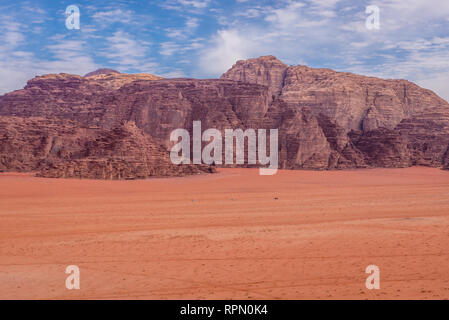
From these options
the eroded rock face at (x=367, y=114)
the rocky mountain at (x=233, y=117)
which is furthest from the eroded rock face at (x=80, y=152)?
the eroded rock face at (x=367, y=114)

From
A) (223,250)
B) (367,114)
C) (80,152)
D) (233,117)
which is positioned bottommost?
(223,250)

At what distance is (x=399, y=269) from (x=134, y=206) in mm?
12913

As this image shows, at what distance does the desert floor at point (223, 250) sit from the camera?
7.29m

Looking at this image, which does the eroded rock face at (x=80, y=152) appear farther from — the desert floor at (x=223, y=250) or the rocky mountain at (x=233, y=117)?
the desert floor at (x=223, y=250)

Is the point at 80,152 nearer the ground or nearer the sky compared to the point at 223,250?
nearer the sky

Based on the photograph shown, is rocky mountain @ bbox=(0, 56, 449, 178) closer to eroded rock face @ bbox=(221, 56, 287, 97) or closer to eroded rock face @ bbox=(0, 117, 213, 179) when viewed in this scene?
eroded rock face @ bbox=(0, 117, 213, 179)

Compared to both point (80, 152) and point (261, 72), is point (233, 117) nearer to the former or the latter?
point (80, 152)

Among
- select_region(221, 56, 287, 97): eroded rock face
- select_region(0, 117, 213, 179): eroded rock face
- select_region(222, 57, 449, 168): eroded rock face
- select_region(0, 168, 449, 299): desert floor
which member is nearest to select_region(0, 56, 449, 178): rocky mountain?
select_region(222, 57, 449, 168): eroded rock face

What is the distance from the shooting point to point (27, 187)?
27.0 m

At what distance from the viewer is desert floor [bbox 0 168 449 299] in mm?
7293

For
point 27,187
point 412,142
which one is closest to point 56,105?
point 27,187

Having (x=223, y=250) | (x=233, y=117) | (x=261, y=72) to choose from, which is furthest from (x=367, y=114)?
(x=223, y=250)

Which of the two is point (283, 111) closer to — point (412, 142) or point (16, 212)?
point (412, 142)

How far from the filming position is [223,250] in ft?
33.6
